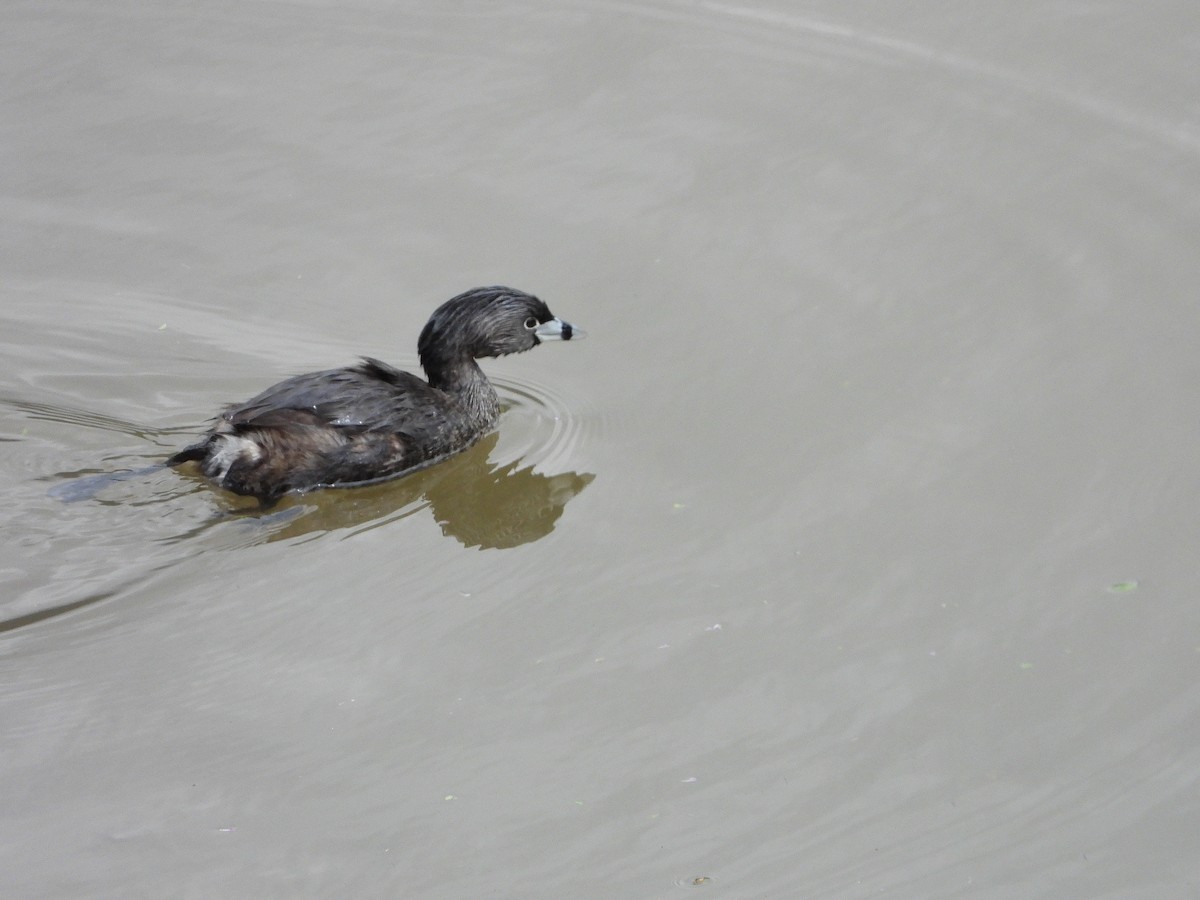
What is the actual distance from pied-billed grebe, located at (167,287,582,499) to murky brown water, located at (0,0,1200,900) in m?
0.19

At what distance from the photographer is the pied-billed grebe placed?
6.67 m

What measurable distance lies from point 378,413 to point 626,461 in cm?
118

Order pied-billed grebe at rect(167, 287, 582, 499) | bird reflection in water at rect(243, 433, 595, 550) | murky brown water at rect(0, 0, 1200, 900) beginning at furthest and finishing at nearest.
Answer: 1. pied-billed grebe at rect(167, 287, 582, 499)
2. bird reflection in water at rect(243, 433, 595, 550)
3. murky brown water at rect(0, 0, 1200, 900)

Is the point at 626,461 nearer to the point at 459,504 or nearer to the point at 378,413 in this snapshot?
the point at 459,504

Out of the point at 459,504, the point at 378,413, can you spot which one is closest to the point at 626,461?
the point at 459,504

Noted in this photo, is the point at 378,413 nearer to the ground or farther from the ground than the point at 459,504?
farther from the ground

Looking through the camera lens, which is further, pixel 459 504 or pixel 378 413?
pixel 378 413

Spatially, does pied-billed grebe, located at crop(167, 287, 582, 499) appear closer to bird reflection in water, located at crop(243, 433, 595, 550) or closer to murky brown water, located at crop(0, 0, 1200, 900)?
bird reflection in water, located at crop(243, 433, 595, 550)

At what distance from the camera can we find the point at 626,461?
22.0 ft

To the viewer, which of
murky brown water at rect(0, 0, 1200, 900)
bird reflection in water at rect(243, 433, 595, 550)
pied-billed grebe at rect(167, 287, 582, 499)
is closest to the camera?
murky brown water at rect(0, 0, 1200, 900)

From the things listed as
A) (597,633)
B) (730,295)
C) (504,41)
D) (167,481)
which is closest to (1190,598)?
(597,633)

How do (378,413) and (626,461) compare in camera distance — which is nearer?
(626,461)

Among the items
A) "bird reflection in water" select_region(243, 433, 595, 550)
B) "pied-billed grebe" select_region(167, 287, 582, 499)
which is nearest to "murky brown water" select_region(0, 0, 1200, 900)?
"bird reflection in water" select_region(243, 433, 595, 550)

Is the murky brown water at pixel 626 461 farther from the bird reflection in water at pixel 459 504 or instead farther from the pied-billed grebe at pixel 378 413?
the pied-billed grebe at pixel 378 413
